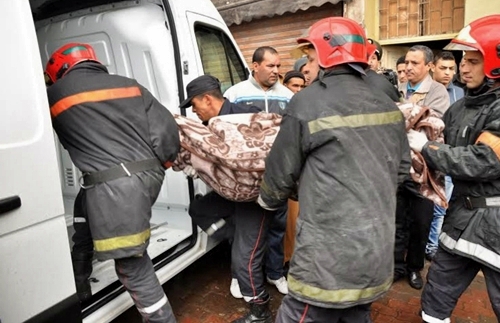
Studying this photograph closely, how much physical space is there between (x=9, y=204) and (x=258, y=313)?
1.83 m

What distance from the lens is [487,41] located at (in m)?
2.03

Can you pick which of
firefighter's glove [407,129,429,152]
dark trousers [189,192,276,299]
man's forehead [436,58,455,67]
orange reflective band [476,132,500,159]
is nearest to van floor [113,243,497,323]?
dark trousers [189,192,276,299]

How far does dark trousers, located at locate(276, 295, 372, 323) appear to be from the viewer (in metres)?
1.83

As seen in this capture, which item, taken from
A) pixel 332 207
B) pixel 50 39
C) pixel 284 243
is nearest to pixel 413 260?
pixel 284 243

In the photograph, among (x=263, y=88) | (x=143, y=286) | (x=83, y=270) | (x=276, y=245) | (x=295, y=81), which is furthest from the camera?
(x=295, y=81)

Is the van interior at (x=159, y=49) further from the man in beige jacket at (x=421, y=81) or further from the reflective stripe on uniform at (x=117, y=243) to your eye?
the man in beige jacket at (x=421, y=81)

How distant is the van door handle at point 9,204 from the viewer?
150 cm

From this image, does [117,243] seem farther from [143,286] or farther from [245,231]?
[245,231]

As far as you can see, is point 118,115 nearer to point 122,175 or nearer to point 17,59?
point 122,175

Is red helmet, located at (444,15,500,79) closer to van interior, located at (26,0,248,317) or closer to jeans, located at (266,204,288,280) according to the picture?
jeans, located at (266,204,288,280)

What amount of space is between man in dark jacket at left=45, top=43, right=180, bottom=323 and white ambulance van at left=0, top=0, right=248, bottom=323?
218 mm

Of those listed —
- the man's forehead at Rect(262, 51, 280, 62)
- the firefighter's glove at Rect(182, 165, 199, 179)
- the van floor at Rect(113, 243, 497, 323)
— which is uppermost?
the man's forehead at Rect(262, 51, 280, 62)

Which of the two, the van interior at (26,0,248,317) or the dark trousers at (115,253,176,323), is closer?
the dark trousers at (115,253,176,323)

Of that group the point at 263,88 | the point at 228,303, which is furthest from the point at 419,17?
the point at 228,303
